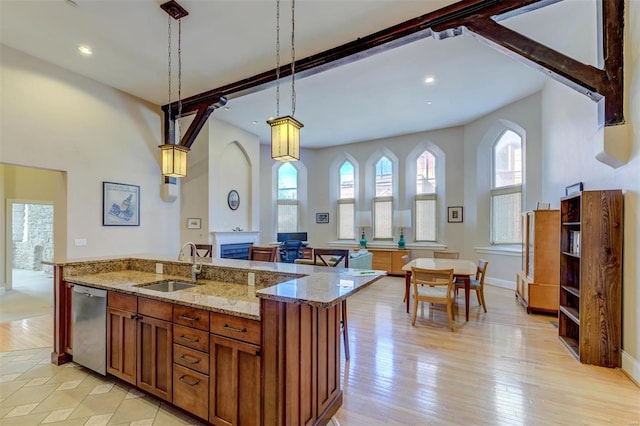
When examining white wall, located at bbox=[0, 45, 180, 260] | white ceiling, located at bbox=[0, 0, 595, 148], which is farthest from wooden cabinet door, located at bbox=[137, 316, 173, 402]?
white wall, located at bbox=[0, 45, 180, 260]

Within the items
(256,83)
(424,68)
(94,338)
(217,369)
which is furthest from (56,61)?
(424,68)

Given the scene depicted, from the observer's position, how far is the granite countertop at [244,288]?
159 centimetres

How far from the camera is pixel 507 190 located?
6191mm

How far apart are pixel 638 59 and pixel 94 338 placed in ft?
17.3

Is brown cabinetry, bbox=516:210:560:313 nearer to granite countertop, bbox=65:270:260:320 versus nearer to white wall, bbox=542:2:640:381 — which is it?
white wall, bbox=542:2:640:381

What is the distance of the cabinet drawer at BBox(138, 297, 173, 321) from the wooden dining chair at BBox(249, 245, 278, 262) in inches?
62.3

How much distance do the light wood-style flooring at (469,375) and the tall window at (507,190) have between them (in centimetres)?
244

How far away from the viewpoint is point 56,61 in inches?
163

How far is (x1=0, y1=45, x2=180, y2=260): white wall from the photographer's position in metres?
3.92

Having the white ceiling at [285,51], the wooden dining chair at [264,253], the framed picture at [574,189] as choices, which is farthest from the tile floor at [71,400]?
the framed picture at [574,189]

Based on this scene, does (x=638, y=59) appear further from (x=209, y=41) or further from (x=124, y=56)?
(x=124, y=56)

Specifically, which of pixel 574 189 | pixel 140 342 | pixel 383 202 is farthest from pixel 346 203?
pixel 140 342

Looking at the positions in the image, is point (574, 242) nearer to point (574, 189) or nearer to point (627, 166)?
point (574, 189)

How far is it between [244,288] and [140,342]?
33.1 inches
